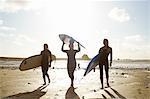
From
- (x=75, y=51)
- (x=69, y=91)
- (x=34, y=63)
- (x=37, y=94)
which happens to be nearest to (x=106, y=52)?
(x=75, y=51)

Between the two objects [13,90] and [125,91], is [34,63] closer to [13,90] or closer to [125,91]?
[13,90]

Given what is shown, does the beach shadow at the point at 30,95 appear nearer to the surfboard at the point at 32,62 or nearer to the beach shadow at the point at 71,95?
the beach shadow at the point at 71,95

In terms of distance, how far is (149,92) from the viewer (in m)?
10.6

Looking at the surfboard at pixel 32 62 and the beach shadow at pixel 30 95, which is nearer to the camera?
the beach shadow at pixel 30 95

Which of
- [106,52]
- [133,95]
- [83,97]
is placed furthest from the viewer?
[106,52]

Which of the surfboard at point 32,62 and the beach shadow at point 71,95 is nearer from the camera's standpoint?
the beach shadow at point 71,95

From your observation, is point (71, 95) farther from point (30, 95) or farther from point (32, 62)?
point (32, 62)

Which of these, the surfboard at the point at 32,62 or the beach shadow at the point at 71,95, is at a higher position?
the surfboard at the point at 32,62

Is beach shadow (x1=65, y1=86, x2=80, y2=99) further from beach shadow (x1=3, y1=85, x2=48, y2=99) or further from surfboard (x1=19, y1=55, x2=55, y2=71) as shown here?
surfboard (x1=19, y1=55, x2=55, y2=71)

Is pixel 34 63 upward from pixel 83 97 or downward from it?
upward

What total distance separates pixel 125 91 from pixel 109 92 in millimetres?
692

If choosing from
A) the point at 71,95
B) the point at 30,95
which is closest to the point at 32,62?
the point at 30,95

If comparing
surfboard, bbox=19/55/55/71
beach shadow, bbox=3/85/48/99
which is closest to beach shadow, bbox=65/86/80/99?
beach shadow, bbox=3/85/48/99

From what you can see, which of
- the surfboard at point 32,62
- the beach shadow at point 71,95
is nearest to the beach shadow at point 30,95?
the beach shadow at point 71,95
